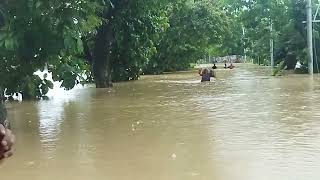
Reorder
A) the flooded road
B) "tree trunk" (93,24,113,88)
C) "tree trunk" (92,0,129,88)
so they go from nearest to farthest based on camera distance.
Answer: the flooded road
"tree trunk" (92,0,129,88)
"tree trunk" (93,24,113,88)

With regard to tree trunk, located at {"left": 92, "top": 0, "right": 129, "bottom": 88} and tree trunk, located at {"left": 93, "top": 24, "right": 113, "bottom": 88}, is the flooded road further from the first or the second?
tree trunk, located at {"left": 93, "top": 24, "right": 113, "bottom": 88}

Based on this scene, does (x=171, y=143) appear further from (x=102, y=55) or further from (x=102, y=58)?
(x=102, y=58)

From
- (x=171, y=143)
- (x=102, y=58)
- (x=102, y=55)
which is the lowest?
(x=171, y=143)

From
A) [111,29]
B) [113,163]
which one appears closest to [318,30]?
[111,29]

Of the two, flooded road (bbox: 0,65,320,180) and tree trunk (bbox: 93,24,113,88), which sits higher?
tree trunk (bbox: 93,24,113,88)

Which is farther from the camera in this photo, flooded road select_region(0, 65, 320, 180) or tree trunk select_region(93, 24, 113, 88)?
tree trunk select_region(93, 24, 113, 88)

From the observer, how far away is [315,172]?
21.5 ft

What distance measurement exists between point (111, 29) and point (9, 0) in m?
17.2

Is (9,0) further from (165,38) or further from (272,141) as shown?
(165,38)

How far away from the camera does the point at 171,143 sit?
901 cm

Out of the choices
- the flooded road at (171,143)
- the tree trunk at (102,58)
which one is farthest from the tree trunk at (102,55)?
the flooded road at (171,143)

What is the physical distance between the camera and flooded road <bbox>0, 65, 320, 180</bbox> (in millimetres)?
6891

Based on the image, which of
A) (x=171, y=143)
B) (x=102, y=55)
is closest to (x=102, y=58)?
(x=102, y=55)

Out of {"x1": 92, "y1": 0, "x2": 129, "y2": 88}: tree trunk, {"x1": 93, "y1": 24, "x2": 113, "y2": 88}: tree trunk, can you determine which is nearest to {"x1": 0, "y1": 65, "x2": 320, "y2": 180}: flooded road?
{"x1": 92, "y1": 0, "x2": 129, "y2": 88}: tree trunk
